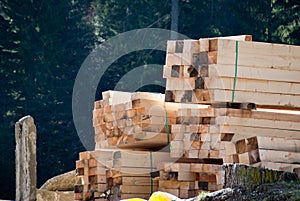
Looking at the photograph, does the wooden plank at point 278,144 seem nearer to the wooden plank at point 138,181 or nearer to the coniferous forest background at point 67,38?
the wooden plank at point 138,181

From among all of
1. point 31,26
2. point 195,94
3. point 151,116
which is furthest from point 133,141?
point 31,26

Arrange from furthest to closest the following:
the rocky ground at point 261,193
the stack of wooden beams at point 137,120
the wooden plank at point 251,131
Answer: the stack of wooden beams at point 137,120 < the wooden plank at point 251,131 < the rocky ground at point 261,193

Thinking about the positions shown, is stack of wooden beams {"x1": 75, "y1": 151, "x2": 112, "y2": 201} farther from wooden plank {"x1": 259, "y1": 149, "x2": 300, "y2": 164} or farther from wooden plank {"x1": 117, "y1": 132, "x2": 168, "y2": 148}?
wooden plank {"x1": 259, "y1": 149, "x2": 300, "y2": 164}

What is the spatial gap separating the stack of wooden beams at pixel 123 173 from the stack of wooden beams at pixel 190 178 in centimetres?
51

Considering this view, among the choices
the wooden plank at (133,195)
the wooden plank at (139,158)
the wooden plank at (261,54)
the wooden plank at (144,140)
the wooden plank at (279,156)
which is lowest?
the wooden plank at (133,195)

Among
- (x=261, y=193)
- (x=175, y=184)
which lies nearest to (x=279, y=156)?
(x=175, y=184)

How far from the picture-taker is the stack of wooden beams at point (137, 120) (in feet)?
39.3

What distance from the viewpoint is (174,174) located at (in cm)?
1156

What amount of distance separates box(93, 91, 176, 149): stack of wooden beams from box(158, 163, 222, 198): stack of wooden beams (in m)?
0.68

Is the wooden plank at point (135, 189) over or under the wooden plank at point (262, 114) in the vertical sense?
under

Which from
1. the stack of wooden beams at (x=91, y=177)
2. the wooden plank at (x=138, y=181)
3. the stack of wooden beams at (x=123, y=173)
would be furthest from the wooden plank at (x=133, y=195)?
the stack of wooden beams at (x=91, y=177)

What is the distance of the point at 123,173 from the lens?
1211cm

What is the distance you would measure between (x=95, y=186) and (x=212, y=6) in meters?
20.2

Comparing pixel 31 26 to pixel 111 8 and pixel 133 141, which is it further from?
pixel 133 141
